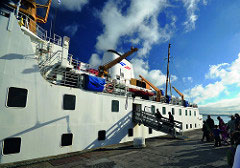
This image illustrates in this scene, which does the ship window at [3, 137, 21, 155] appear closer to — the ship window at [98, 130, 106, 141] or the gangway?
the ship window at [98, 130, 106, 141]

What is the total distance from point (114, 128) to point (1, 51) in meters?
9.20

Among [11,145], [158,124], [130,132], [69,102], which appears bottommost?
[130,132]

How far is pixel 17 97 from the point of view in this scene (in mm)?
6688

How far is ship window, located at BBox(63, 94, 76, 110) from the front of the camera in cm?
845

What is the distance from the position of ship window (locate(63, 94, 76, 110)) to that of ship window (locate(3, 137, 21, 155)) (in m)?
2.82

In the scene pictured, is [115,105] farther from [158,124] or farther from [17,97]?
[17,97]

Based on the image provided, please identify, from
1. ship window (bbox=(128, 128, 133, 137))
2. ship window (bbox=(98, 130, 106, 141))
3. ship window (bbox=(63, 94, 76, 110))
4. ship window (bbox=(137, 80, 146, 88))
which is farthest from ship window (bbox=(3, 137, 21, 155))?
ship window (bbox=(137, 80, 146, 88))

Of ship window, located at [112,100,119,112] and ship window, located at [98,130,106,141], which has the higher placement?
ship window, located at [112,100,119,112]

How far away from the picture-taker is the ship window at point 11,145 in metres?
6.20

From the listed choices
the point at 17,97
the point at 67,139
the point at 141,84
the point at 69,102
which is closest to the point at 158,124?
the point at 67,139

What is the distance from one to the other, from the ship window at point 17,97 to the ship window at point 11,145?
1720 millimetres

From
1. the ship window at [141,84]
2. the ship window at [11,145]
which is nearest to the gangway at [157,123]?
the ship window at [141,84]

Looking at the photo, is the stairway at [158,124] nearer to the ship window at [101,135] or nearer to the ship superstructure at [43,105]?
the ship superstructure at [43,105]

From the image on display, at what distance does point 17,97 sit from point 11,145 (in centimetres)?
239
